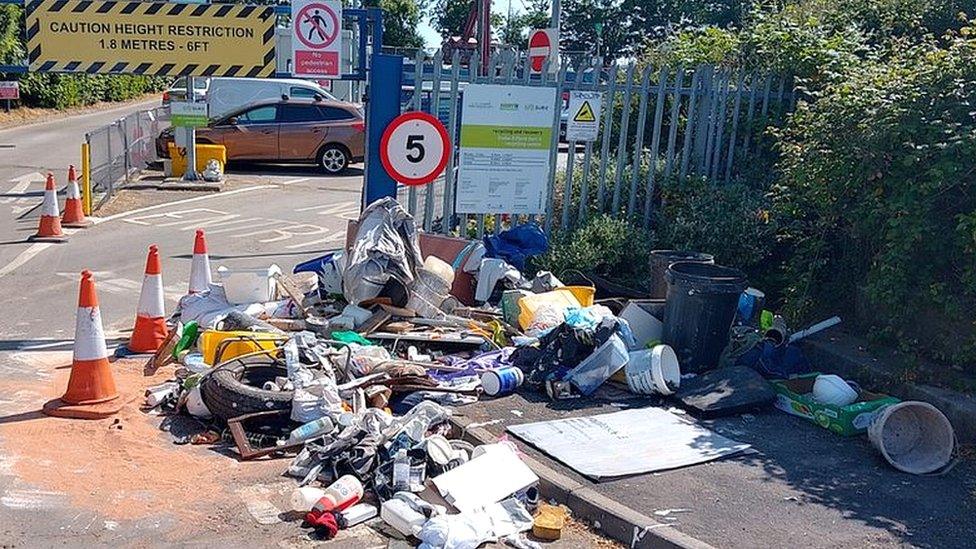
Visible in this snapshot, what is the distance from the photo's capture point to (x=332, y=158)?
67.2 feet

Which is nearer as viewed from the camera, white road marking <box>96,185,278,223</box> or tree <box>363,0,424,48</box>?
white road marking <box>96,185,278,223</box>

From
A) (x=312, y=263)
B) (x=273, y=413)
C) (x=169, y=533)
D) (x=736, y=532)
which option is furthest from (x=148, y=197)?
(x=736, y=532)

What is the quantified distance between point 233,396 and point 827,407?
3935 millimetres

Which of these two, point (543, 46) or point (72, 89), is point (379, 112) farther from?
point (72, 89)

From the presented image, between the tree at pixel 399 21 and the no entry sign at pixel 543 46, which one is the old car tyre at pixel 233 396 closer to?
the no entry sign at pixel 543 46

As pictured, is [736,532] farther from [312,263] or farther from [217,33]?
[217,33]

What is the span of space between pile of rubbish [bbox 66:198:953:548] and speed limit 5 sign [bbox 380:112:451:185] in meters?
0.62

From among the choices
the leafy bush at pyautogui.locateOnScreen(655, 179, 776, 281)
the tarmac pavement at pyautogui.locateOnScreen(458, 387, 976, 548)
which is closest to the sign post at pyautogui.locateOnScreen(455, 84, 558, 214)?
the leafy bush at pyautogui.locateOnScreen(655, 179, 776, 281)

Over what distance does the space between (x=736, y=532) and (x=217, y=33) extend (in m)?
7.05

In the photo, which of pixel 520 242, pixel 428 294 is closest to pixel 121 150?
pixel 520 242

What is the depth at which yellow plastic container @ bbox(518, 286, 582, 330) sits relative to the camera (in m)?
7.83

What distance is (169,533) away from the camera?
4.72 meters

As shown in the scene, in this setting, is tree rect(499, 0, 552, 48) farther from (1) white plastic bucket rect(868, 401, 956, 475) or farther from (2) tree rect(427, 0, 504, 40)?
(1) white plastic bucket rect(868, 401, 956, 475)

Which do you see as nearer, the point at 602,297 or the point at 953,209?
the point at 953,209
